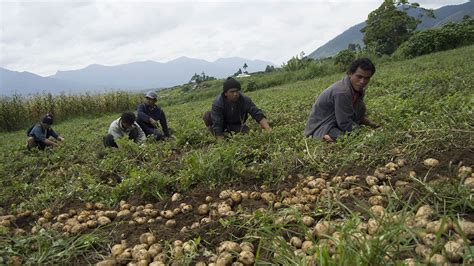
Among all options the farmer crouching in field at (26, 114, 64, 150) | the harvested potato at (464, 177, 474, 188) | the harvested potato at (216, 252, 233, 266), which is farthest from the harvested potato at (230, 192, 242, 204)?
the farmer crouching in field at (26, 114, 64, 150)

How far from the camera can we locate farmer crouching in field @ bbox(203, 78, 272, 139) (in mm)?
5507

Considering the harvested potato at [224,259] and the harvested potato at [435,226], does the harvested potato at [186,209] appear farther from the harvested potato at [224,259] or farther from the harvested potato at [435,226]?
the harvested potato at [435,226]

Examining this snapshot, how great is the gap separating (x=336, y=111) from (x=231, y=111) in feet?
6.32

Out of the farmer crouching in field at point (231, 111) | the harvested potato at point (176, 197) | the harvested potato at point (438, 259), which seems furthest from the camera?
the farmer crouching in field at point (231, 111)

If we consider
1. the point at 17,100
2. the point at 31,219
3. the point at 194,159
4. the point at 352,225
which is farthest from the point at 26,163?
the point at 17,100

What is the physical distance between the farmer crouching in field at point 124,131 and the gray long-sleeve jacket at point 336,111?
120 inches

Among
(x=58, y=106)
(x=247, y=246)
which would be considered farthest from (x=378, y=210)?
(x=58, y=106)

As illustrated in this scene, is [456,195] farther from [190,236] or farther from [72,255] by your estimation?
[72,255]

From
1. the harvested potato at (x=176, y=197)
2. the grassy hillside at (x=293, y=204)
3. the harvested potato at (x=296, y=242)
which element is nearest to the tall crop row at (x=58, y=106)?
the grassy hillside at (x=293, y=204)

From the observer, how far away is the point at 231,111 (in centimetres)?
581

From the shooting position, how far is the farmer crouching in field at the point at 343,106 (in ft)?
13.7

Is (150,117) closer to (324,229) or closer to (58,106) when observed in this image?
(324,229)

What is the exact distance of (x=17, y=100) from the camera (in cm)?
1562

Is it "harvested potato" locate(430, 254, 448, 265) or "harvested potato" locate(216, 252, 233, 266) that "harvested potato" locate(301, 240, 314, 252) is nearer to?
"harvested potato" locate(216, 252, 233, 266)
